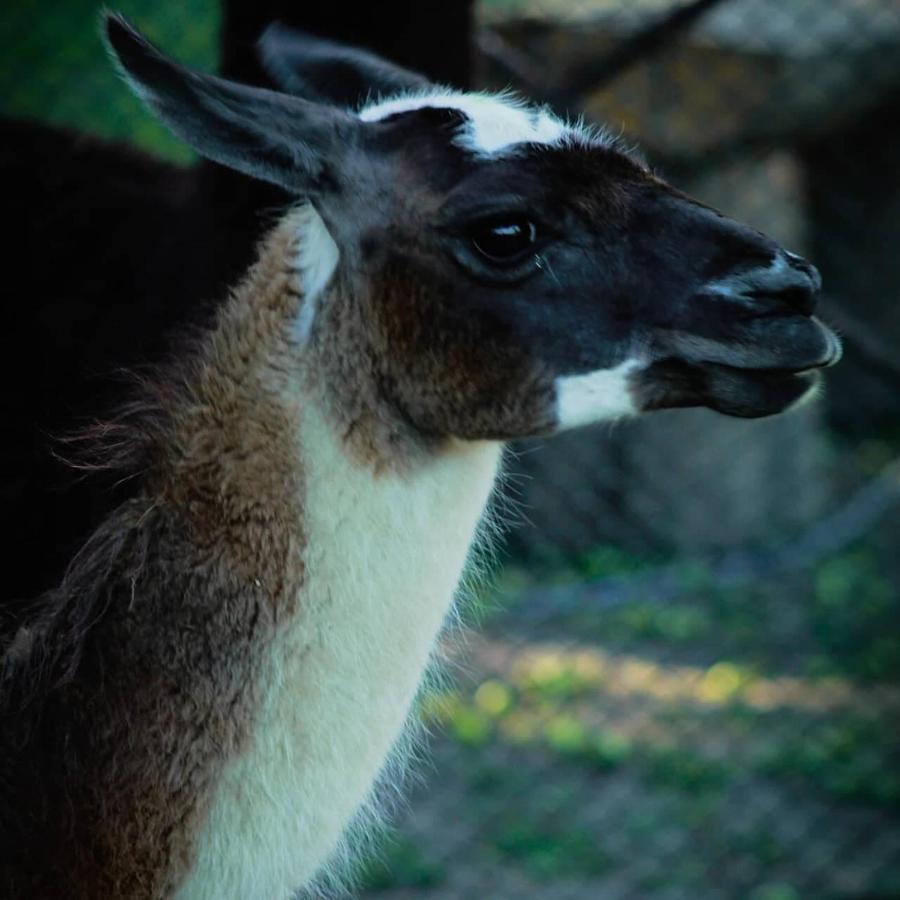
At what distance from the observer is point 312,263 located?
2.42 m

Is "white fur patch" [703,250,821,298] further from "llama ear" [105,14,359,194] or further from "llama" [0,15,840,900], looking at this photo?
"llama ear" [105,14,359,194]

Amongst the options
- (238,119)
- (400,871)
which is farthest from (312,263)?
(400,871)

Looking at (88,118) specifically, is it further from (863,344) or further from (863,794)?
(863,794)

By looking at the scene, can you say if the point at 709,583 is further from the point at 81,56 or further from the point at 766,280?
the point at 766,280

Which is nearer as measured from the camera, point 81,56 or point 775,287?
point 775,287

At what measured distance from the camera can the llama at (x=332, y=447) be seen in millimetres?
2221

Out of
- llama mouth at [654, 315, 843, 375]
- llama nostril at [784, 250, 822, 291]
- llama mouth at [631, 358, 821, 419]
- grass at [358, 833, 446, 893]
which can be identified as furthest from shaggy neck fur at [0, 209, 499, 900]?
grass at [358, 833, 446, 893]

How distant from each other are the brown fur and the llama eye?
14.4 inches

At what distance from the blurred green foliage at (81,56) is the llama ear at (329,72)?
134 centimetres

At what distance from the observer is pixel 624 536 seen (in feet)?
21.3

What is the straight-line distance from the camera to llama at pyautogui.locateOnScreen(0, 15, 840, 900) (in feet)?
7.29

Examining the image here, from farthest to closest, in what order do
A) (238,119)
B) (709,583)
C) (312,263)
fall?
1. (709,583)
2. (312,263)
3. (238,119)

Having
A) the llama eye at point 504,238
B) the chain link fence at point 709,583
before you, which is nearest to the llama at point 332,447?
the llama eye at point 504,238

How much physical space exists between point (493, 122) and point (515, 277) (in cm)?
25
